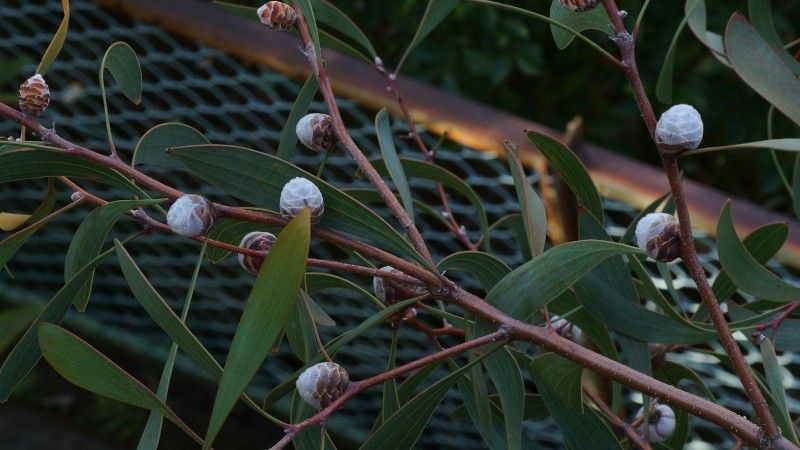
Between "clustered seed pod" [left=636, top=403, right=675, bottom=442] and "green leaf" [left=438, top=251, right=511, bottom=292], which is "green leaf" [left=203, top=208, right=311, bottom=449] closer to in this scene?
"green leaf" [left=438, top=251, right=511, bottom=292]

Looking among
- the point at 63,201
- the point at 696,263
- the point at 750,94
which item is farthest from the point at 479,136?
the point at 63,201

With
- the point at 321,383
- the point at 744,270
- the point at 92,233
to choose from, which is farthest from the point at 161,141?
the point at 744,270

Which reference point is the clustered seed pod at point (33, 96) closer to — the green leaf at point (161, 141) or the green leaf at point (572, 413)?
the green leaf at point (161, 141)

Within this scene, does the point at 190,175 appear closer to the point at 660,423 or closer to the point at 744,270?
the point at 660,423

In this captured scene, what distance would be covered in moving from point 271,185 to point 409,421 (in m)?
0.13

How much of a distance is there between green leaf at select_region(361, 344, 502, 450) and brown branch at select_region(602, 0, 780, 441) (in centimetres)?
10

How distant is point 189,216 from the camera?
41 cm

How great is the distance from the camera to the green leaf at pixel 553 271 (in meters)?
0.42

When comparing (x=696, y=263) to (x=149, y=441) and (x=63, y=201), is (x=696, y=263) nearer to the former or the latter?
(x=149, y=441)

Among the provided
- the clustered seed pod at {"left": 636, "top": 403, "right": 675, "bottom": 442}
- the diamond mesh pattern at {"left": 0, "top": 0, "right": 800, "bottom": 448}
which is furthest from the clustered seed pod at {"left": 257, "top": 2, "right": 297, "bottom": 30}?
the diamond mesh pattern at {"left": 0, "top": 0, "right": 800, "bottom": 448}

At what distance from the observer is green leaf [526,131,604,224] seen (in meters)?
0.51

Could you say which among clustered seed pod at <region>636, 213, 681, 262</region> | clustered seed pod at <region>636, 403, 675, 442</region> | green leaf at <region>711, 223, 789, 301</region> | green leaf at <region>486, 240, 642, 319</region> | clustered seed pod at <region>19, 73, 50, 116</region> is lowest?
clustered seed pod at <region>636, 403, 675, 442</region>

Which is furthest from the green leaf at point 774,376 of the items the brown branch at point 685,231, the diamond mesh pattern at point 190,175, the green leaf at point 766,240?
the diamond mesh pattern at point 190,175

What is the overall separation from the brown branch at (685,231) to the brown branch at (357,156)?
106mm
